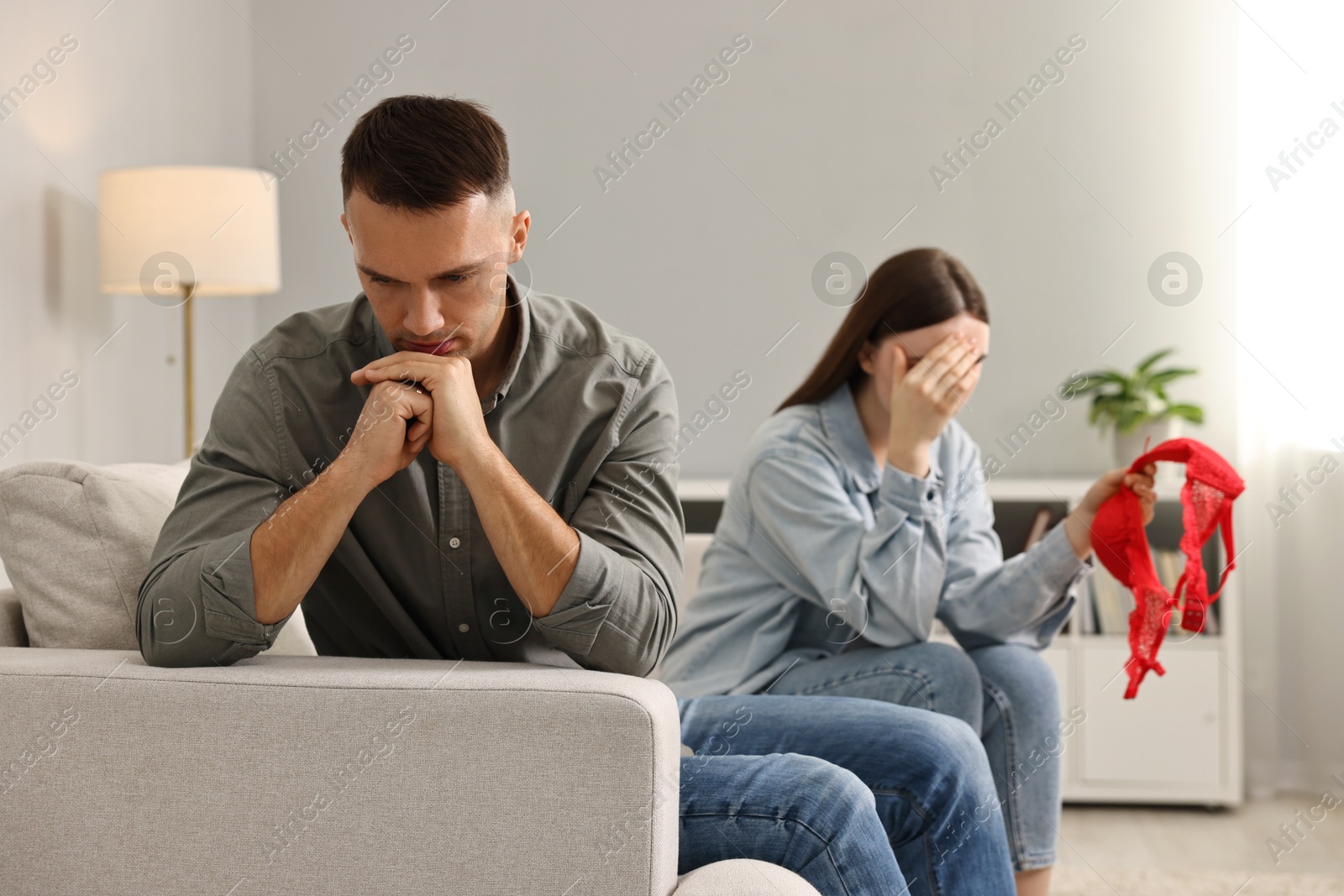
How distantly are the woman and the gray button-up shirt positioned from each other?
379 millimetres

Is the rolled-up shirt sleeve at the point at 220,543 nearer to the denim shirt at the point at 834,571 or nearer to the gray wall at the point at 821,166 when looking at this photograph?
the denim shirt at the point at 834,571

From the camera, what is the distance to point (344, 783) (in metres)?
0.84

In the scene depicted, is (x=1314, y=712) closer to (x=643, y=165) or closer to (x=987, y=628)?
(x=987, y=628)

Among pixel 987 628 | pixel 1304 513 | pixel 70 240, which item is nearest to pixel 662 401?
pixel 987 628

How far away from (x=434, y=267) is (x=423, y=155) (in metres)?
0.11

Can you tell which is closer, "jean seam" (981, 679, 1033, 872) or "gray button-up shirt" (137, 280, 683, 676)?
"gray button-up shirt" (137, 280, 683, 676)

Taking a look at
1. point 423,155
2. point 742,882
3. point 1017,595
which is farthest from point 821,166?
point 742,882

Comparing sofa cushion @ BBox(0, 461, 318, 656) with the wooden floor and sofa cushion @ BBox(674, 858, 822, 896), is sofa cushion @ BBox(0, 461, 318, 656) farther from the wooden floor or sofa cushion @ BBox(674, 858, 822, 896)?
the wooden floor

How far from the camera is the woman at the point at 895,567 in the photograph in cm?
146

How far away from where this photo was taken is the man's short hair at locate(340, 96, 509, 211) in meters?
1.05

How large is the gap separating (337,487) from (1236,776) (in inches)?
95.3

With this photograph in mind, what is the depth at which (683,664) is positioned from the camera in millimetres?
1560

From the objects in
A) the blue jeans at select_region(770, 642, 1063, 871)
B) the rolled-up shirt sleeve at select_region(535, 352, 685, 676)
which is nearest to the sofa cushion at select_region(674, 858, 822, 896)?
the rolled-up shirt sleeve at select_region(535, 352, 685, 676)

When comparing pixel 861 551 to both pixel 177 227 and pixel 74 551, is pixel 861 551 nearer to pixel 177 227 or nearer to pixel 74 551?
pixel 74 551
